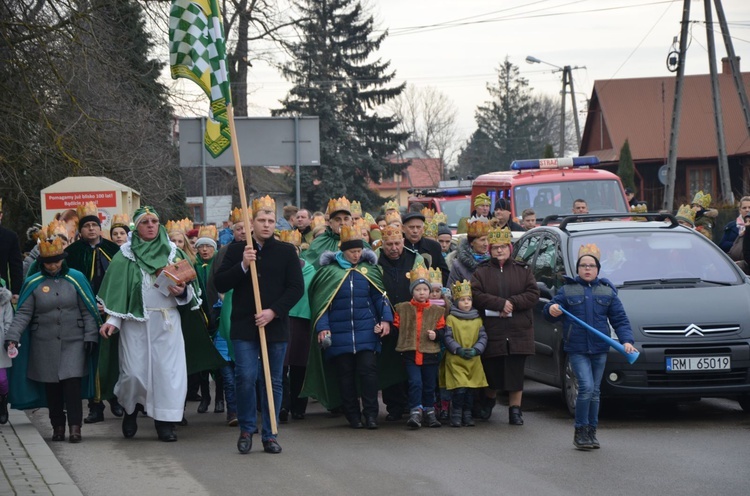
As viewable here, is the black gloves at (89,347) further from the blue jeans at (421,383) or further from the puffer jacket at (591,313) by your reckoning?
the puffer jacket at (591,313)

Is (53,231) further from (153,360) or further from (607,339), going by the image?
(607,339)

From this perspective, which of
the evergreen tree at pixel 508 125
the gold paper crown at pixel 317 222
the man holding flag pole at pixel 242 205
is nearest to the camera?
the man holding flag pole at pixel 242 205

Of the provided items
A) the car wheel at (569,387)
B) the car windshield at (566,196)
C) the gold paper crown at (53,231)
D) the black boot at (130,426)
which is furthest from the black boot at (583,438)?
the car windshield at (566,196)

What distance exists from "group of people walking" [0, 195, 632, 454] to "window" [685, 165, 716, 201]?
167ft

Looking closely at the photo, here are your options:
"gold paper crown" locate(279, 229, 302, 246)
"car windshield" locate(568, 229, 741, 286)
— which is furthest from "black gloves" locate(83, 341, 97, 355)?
"car windshield" locate(568, 229, 741, 286)

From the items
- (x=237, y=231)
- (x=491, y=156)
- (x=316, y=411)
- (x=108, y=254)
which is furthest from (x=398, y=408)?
(x=491, y=156)

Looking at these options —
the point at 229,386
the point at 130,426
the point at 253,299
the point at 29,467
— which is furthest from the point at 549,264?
the point at 29,467

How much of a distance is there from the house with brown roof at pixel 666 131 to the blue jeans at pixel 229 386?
48777 mm

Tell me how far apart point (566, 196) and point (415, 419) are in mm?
9990

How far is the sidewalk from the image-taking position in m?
7.96

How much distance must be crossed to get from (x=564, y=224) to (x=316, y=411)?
10.4ft

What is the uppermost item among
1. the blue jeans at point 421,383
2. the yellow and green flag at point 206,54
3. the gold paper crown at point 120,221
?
the yellow and green flag at point 206,54

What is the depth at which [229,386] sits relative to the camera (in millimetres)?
11805

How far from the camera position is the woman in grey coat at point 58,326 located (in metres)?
10.5
